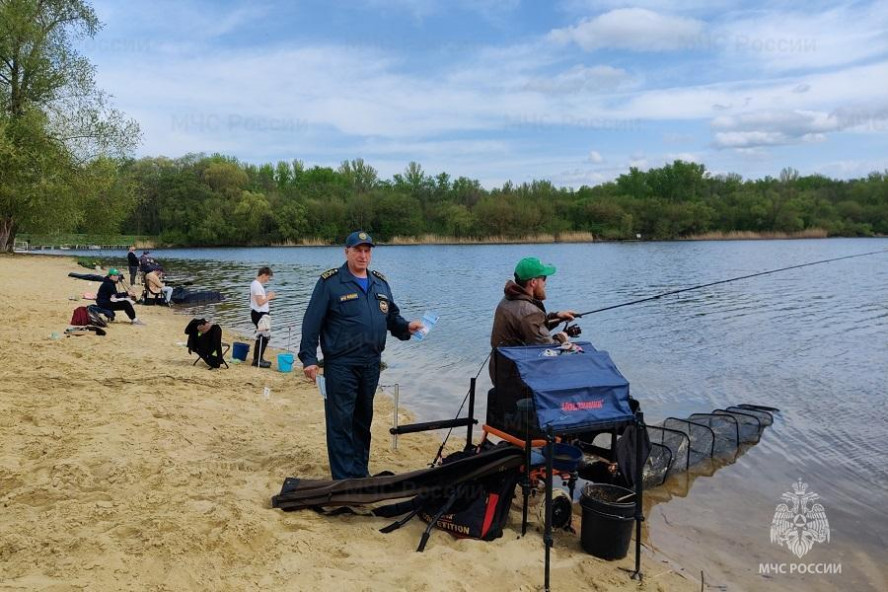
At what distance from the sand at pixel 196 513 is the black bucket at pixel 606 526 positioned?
96 millimetres

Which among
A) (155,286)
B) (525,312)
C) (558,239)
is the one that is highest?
(558,239)


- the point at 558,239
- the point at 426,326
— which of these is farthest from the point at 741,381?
the point at 558,239

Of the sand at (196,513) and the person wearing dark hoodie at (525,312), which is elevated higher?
the person wearing dark hoodie at (525,312)

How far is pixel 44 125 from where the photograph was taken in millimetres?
32719

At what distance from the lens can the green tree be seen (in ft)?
104

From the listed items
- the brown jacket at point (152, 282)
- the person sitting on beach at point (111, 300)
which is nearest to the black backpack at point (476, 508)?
the person sitting on beach at point (111, 300)

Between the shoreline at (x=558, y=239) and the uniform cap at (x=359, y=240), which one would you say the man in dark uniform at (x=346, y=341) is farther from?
the shoreline at (x=558, y=239)

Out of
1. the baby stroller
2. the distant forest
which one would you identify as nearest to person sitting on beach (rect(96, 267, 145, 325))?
the baby stroller

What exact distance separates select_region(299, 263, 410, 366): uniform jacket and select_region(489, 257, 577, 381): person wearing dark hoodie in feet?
3.44

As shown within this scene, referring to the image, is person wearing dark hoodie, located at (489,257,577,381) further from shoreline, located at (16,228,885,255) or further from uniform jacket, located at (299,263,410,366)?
shoreline, located at (16,228,885,255)

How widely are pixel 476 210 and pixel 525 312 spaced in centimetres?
9501

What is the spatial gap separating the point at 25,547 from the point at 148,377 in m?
5.52

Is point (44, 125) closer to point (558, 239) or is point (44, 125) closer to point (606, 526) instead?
point (606, 526)

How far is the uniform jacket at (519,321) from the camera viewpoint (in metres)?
5.22
